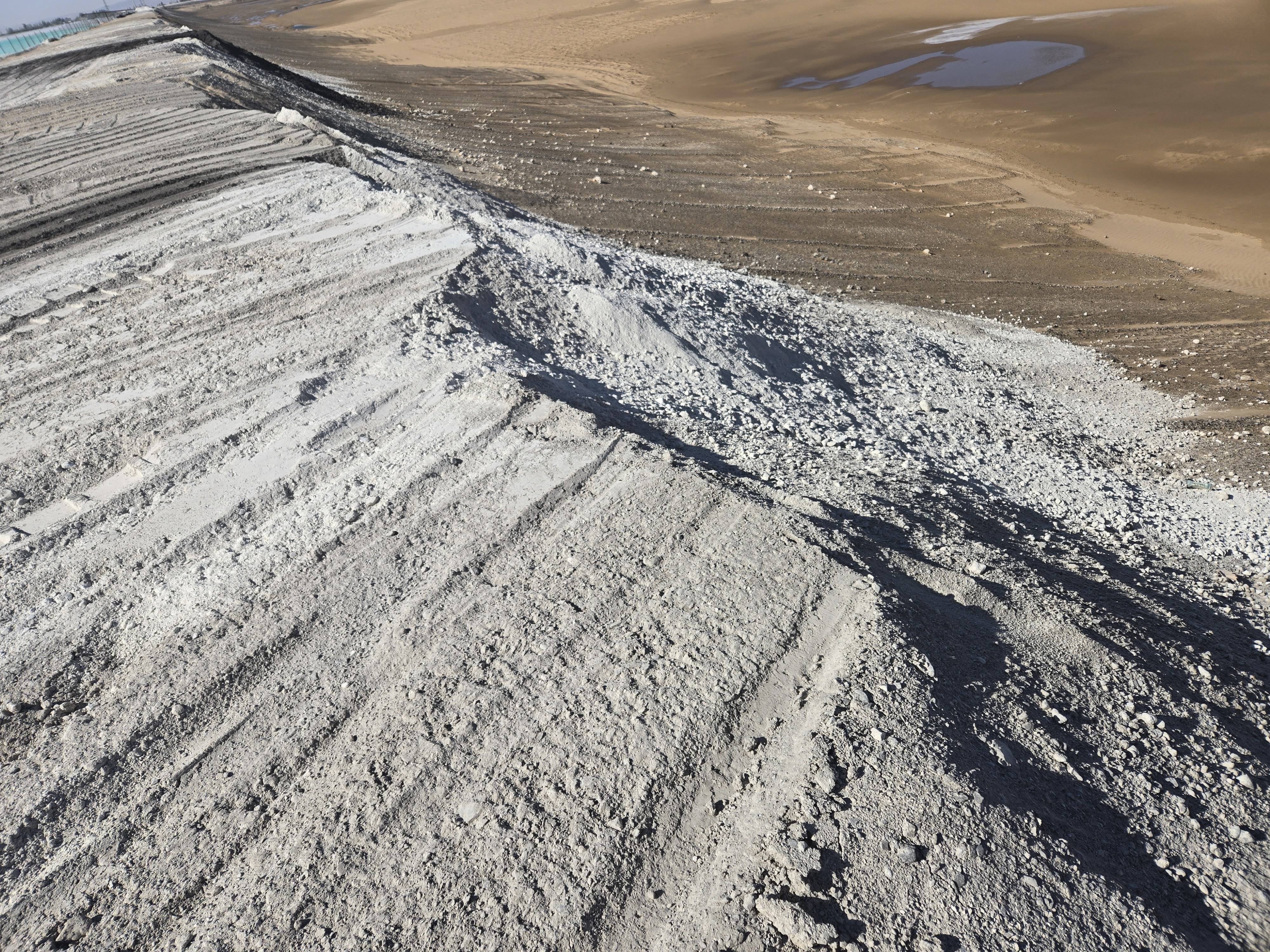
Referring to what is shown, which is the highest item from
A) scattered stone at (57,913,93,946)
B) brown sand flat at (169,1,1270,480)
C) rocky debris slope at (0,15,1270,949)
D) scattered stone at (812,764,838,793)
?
scattered stone at (812,764,838,793)

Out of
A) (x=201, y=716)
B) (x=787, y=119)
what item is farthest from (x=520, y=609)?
(x=787, y=119)

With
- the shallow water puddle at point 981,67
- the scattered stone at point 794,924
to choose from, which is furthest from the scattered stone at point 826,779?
the shallow water puddle at point 981,67

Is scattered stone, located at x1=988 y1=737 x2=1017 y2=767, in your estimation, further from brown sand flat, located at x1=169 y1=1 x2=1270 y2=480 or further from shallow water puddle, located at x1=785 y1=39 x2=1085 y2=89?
shallow water puddle, located at x1=785 y1=39 x2=1085 y2=89

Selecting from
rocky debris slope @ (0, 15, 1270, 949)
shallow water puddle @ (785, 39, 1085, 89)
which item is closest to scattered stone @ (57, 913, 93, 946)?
rocky debris slope @ (0, 15, 1270, 949)

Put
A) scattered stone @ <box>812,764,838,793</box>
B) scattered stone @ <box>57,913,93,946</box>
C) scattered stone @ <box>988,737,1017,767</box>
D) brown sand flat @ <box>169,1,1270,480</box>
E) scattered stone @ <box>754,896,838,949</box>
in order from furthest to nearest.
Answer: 1. brown sand flat @ <box>169,1,1270,480</box>
2. scattered stone @ <box>988,737,1017,767</box>
3. scattered stone @ <box>812,764,838,793</box>
4. scattered stone @ <box>57,913,93,946</box>
5. scattered stone @ <box>754,896,838,949</box>

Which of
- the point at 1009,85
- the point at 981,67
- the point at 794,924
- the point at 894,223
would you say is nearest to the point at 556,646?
the point at 794,924

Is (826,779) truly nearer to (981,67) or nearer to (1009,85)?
(1009,85)

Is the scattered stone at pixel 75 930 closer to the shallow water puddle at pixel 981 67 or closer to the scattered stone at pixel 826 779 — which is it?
the scattered stone at pixel 826 779
